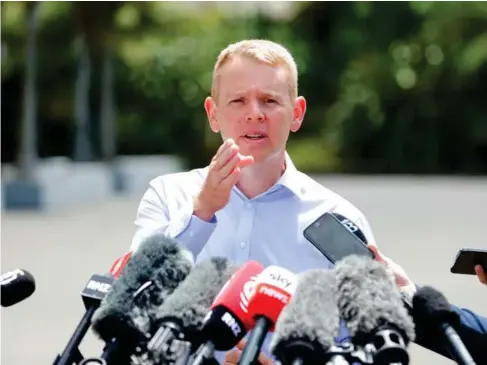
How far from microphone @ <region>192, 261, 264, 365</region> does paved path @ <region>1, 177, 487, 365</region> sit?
2.09 feet

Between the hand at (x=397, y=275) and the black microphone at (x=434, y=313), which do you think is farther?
the hand at (x=397, y=275)

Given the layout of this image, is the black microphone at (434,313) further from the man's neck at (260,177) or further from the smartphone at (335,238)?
the man's neck at (260,177)

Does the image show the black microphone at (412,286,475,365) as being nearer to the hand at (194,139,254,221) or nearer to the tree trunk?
the hand at (194,139,254,221)

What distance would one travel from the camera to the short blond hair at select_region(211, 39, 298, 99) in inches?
75.2

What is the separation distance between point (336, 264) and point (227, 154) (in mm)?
254

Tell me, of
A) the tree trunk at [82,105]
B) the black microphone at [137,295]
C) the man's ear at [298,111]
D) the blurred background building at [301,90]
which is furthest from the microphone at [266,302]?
the tree trunk at [82,105]

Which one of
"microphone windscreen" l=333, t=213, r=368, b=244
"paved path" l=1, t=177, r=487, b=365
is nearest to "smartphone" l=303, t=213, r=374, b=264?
"microphone windscreen" l=333, t=213, r=368, b=244

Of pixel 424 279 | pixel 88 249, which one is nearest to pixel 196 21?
pixel 88 249

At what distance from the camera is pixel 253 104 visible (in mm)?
1901

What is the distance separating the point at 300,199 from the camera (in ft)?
7.16

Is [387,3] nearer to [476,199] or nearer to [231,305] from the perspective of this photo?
[476,199]

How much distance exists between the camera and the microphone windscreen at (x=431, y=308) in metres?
1.69

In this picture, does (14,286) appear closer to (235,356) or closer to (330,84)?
(235,356)

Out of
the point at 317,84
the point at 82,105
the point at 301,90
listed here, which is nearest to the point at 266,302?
the point at 82,105
